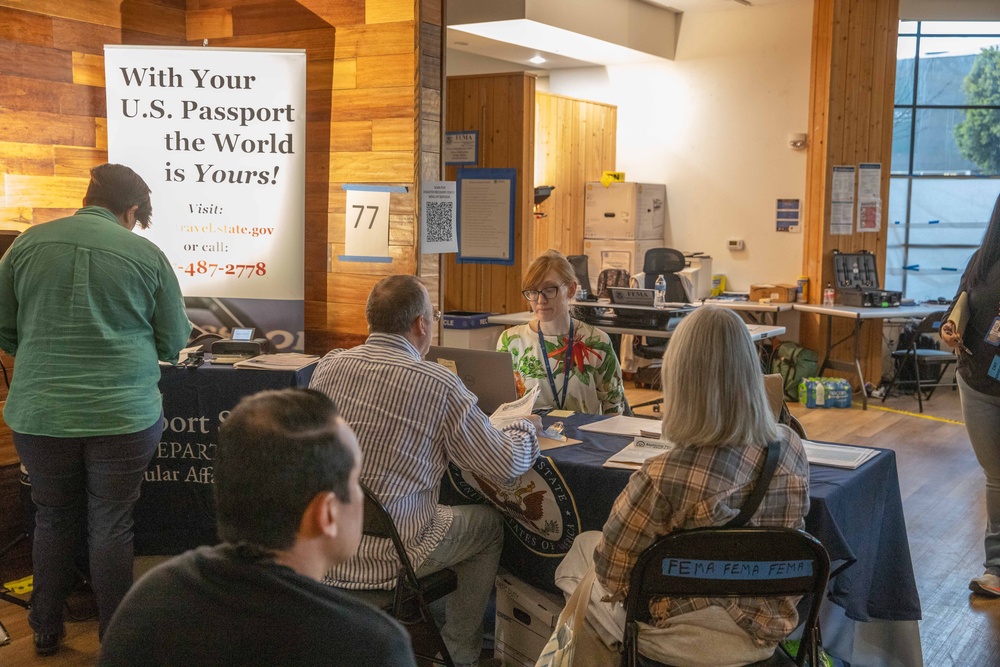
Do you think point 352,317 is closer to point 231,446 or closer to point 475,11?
point 231,446

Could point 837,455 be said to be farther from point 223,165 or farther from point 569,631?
point 223,165

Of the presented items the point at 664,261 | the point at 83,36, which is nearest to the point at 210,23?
the point at 83,36

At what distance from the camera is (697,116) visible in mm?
9641

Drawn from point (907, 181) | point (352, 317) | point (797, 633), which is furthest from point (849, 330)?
point (797, 633)

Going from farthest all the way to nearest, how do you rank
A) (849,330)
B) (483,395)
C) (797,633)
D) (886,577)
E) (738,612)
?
(849,330) → (483,395) → (886,577) → (797,633) → (738,612)

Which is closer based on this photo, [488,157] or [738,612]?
[738,612]

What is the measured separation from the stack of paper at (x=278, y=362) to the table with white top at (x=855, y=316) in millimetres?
5136

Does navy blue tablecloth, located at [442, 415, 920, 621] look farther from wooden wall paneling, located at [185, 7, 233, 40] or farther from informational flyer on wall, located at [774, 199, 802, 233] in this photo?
informational flyer on wall, located at [774, 199, 802, 233]

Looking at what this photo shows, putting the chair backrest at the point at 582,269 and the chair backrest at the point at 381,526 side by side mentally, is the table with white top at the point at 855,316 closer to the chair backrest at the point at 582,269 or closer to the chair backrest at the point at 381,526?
the chair backrest at the point at 582,269

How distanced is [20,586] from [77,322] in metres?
1.39

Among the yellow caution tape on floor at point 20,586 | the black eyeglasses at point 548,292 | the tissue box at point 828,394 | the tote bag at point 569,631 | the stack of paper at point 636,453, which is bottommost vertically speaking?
the yellow caution tape on floor at point 20,586

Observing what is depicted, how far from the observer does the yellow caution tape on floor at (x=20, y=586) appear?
143 inches

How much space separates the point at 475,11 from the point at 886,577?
20.8ft

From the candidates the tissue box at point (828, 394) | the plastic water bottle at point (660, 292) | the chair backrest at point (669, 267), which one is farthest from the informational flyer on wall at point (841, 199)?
the plastic water bottle at point (660, 292)
